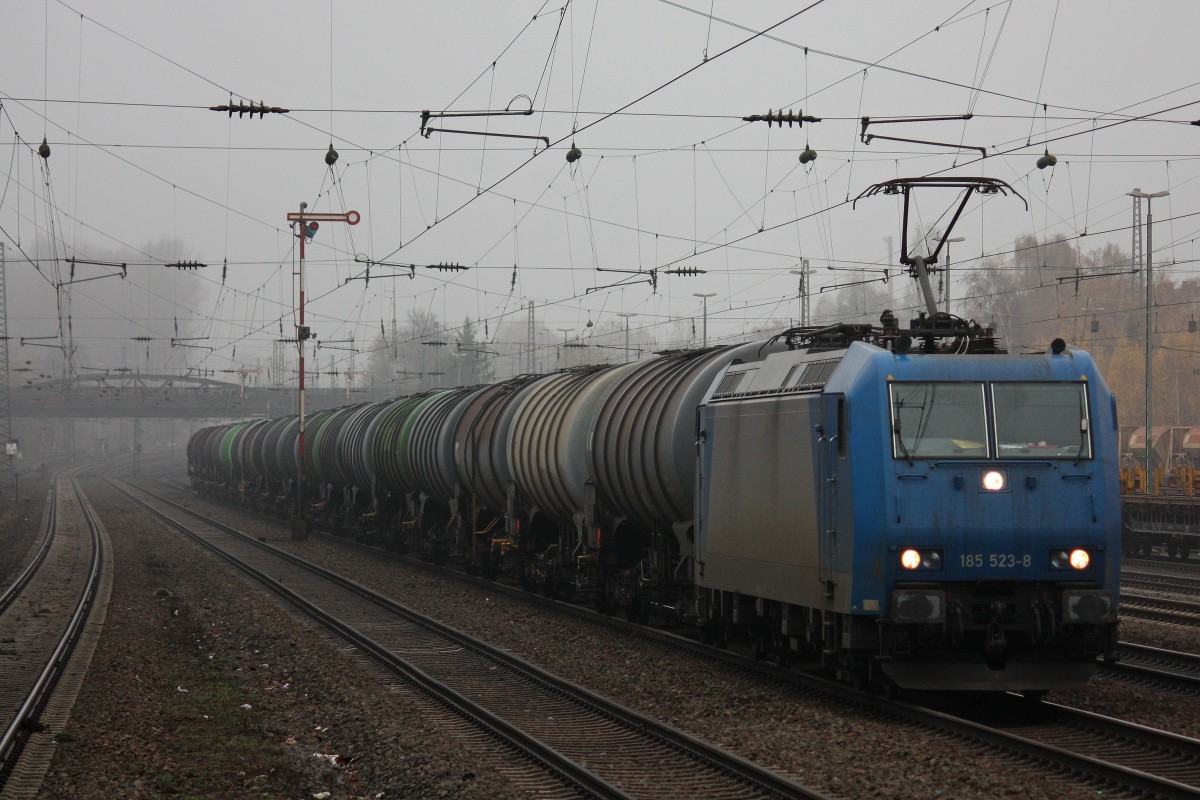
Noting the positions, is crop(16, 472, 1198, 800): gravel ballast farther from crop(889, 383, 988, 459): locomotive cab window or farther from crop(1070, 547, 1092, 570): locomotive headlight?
crop(889, 383, 988, 459): locomotive cab window

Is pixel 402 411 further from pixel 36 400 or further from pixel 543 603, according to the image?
pixel 36 400

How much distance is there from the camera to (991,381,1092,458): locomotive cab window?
37.3 feet

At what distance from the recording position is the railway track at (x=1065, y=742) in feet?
28.9

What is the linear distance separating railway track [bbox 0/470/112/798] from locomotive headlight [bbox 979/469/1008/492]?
794 centimetres

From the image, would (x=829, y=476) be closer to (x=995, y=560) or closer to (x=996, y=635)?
(x=995, y=560)

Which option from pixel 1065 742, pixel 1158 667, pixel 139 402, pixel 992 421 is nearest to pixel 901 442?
pixel 992 421

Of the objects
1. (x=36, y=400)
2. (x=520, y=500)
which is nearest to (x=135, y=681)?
(x=520, y=500)

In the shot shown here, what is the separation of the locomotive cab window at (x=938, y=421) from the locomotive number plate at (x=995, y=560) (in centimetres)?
86

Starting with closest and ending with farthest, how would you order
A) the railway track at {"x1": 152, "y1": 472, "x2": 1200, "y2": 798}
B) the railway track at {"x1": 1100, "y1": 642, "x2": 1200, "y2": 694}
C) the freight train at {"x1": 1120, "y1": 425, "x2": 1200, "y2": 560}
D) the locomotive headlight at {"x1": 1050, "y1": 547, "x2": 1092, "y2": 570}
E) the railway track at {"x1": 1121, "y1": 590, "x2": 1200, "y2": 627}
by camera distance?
the railway track at {"x1": 152, "y1": 472, "x2": 1200, "y2": 798} → the locomotive headlight at {"x1": 1050, "y1": 547, "x2": 1092, "y2": 570} → the railway track at {"x1": 1100, "y1": 642, "x2": 1200, "y2": 694} → the railway track at {"x1": 1121, "y1": 590, "x2": 1200, "y2": 627} → the freight train at {"x1": 1120, "y1": 425, "x2": 1200, "y2": 560}

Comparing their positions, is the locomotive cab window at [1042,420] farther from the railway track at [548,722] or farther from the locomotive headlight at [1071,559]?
the railway track at [548,722]

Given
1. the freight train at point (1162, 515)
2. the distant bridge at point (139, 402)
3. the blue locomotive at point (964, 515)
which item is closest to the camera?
the blue locomotive at point (964, 515)

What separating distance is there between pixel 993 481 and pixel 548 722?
4.61 meters

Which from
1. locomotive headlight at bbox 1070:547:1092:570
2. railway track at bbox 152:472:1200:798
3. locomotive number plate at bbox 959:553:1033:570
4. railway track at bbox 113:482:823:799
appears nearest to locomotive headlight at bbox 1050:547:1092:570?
locomotive headlight at bbox 1070:547:1092:570

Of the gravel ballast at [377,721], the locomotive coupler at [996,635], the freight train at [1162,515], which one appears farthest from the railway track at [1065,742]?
the freight train at [1162,515]
